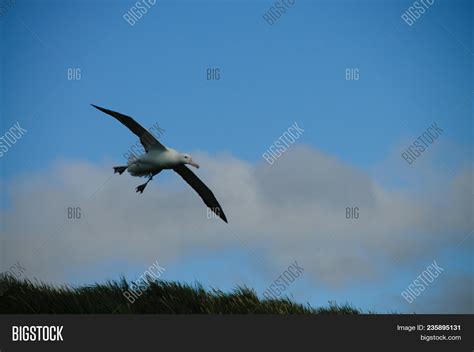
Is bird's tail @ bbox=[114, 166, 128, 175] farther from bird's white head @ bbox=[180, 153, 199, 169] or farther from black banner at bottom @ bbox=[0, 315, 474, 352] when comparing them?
black banner at bottom @ bbox=[0, 315, 474, 352]

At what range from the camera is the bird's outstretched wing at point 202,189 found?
16078 mm

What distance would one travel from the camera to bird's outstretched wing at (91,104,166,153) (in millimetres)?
13805

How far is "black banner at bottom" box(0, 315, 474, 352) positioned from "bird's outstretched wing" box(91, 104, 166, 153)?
15.8 feet

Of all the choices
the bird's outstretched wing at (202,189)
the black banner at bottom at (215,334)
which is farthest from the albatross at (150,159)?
the black banner at bottom at (215,334)

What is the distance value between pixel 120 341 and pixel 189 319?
1115mm

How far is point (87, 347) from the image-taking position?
32.9ft

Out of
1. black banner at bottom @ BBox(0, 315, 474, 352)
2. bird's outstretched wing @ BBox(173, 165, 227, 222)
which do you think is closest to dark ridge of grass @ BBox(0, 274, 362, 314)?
black banner at bottom @ BBox(0, 315, 474, 352)

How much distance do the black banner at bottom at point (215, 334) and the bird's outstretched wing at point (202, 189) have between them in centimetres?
591

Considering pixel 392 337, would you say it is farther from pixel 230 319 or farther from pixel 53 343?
pixel 53 343

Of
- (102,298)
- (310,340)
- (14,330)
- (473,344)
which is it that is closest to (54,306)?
(102,298)

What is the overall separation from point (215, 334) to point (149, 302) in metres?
2.95

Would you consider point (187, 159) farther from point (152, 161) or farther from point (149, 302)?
point (149, 302)

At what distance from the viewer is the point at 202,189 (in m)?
16.2

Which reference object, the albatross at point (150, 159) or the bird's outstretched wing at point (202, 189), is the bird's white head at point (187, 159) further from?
the bird's outstretched wing at point (202, 189)
